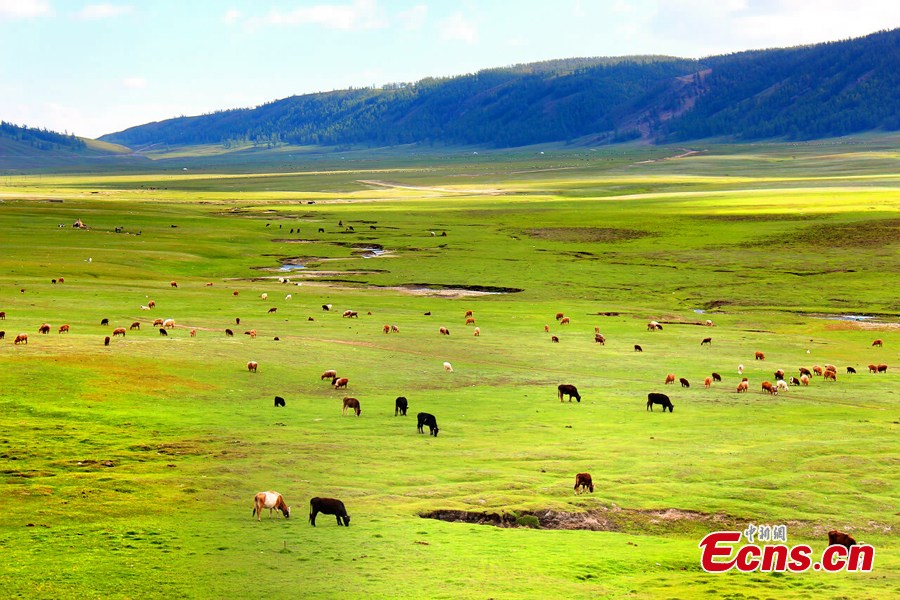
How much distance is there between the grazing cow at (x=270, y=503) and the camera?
2380 centimetres

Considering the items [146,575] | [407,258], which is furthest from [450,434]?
[407,258]

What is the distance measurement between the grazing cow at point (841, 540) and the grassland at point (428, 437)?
91 cm

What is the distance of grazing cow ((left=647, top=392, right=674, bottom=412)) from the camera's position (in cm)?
3825

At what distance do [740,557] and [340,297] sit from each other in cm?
5155

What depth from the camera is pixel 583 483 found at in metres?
27.1

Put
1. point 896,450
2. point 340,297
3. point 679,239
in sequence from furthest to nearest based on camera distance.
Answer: point 679,239 < point 340,297 < point 896,450

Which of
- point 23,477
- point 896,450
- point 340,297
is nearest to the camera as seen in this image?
point 23,477

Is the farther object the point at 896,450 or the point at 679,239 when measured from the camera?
the point at 679,239

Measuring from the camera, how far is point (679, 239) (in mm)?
107312

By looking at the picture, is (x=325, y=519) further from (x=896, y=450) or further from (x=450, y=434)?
(x=896, y=450)

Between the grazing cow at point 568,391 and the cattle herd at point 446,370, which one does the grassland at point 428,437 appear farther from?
the grazing cow at point 568,391

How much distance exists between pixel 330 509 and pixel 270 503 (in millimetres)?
1411

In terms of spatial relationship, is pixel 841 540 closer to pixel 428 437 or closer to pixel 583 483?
pixel 583 483

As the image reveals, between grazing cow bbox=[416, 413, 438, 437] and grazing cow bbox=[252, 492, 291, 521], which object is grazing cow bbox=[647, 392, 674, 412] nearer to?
grazing cow bbox=[416, 413, 438, 437]
